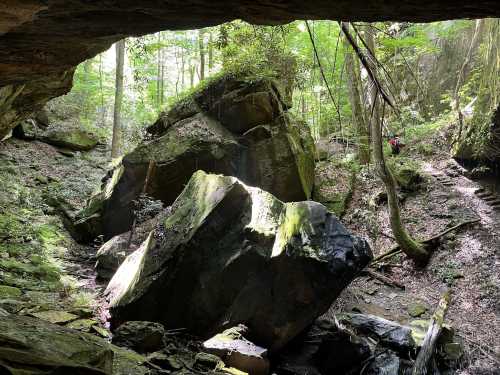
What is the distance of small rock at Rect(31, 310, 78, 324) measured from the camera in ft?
20.2

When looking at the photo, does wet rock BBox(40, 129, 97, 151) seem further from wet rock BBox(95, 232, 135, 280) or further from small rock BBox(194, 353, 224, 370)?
small rock BBox(194, 353, 224, 370)

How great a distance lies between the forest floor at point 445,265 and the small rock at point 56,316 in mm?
5773

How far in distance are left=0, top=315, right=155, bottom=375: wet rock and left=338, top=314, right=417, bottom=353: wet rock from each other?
4.75 m

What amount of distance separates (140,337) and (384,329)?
189 inches

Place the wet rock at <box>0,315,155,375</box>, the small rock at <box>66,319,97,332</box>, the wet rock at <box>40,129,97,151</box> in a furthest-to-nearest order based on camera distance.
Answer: the wet rock at <box>40,129,97,151</box>
the small rock at <box>66,319,97,332</box>
the wet rock at <box>0,315,155,375</box>

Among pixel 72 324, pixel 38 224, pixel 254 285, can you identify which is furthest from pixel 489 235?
pixel 38 224

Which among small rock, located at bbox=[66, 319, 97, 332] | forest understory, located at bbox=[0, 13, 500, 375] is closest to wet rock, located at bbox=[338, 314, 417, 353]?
forest understory, located at bbox=[0, 13, 500, 375]

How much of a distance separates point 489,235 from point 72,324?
1034cm

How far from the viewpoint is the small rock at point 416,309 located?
917 cm

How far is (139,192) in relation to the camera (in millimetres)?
11664

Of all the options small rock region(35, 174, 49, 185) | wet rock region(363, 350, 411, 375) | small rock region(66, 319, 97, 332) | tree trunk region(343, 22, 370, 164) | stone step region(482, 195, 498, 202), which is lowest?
wet rock region(363, 350, 411, 375)

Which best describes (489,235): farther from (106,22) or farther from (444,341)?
(106,22)

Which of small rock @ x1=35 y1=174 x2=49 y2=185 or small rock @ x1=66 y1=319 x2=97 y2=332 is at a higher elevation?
small rock @ x1=35 y1=174 x2=49 y2=185

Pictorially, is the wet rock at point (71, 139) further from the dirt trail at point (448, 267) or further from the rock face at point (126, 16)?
the rock face at point (126, 16)
